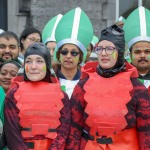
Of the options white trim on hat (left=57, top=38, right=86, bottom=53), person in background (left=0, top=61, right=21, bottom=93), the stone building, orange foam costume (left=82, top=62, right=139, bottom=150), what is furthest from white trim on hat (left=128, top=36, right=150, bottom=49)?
the stone building

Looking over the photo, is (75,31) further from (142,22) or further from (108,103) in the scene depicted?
(108,103)

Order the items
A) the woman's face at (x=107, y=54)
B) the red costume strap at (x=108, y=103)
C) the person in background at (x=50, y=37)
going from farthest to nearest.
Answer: the person in background at (x=50, y=37) < the woman's face at (x=107, y=54) < the red costume strap at (x=108, y=103)

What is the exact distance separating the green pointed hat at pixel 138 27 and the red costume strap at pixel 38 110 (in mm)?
1049

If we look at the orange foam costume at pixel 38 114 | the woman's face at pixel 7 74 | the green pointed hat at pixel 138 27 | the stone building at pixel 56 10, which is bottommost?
the orange foam costume at pixel 38 114

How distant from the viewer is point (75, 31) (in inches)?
224

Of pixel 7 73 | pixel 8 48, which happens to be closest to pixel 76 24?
pixel 7 73

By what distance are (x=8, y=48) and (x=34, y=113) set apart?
183 centimetres

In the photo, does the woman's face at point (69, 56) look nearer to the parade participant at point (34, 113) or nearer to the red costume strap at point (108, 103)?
the parade participant at point (34, 113)

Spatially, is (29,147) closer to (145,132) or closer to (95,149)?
(95,149)

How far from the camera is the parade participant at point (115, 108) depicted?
463 centimetres

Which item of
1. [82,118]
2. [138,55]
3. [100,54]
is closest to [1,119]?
[82,118]

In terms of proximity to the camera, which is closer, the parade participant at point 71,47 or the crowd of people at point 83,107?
the crowd of people at point 83,107

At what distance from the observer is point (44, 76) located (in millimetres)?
4879

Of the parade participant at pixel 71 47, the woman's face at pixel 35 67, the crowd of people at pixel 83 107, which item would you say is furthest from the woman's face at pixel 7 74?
the woman's face at pixel 35 67
